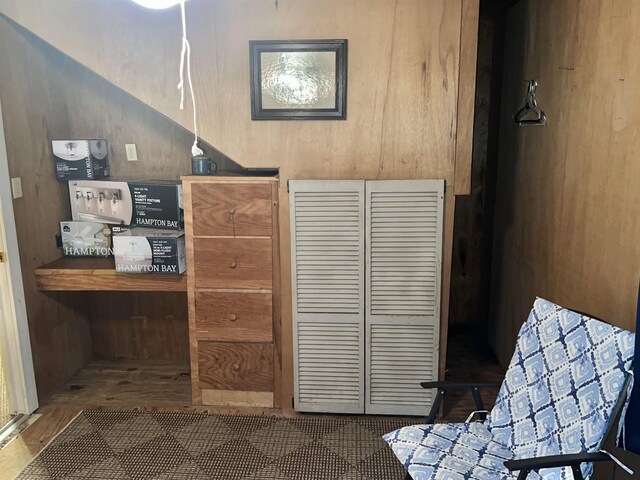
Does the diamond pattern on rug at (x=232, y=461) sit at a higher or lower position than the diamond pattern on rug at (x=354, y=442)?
lower

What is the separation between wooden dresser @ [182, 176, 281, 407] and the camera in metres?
2.97

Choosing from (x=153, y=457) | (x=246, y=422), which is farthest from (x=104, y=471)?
(x=246, y=422)

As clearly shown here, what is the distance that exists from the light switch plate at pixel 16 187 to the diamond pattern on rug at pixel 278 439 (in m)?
1.76

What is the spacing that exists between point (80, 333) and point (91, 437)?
963 mm

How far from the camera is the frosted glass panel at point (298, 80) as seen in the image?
2.79m

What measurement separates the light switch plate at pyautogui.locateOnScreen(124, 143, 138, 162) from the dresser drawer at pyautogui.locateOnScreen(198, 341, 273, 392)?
1.27 meters

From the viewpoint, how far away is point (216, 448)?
2.84 meters

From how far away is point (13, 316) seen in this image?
303cm

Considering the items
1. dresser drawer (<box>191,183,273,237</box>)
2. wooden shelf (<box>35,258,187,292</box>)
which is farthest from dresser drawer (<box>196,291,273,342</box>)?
Result: dresser drawer (<box>191,183,273,237</box>)

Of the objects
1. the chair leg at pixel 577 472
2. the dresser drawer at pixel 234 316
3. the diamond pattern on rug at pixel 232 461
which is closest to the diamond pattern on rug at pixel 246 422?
the diamond pattern on rug at pixel 232 461

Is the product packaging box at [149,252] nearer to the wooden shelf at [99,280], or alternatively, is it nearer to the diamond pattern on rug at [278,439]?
the wooden shelf at [99,280]

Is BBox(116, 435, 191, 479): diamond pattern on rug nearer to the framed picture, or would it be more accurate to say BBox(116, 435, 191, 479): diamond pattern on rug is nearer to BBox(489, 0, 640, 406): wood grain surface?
the framed picture

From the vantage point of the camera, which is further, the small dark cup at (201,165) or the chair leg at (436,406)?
the small dark cup at (201,165)

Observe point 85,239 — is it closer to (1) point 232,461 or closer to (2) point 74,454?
(2) point 74,454
